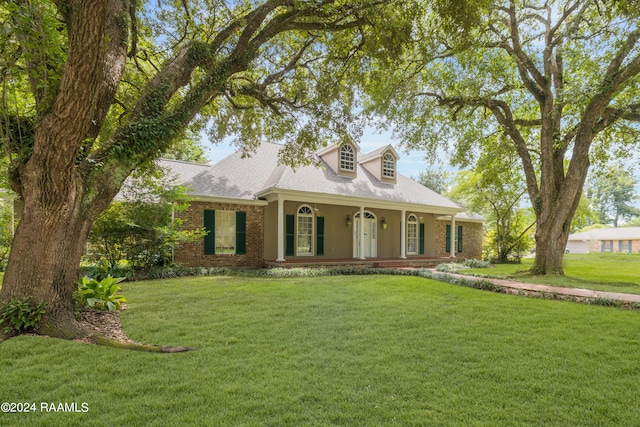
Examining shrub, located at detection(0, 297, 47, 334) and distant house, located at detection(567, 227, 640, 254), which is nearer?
shrub, located at detection(0, 297, 47, 334)

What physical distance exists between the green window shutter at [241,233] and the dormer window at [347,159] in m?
5.17

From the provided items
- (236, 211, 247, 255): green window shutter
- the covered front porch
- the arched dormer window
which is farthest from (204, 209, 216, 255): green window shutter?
the arched dormer window

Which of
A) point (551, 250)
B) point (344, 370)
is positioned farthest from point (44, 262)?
point (551, 250)

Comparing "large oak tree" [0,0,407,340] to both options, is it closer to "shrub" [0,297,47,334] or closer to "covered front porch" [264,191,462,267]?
"shrub" [0,297,47,334]

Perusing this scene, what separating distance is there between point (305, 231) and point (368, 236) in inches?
131

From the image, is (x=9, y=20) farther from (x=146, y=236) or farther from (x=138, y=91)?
(x=146, y=236)

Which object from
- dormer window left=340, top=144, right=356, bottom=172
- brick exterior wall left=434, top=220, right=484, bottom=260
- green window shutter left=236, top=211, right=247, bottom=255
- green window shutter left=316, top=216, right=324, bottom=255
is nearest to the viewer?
green window shutter left=236, top=211, right=247, bottom=255

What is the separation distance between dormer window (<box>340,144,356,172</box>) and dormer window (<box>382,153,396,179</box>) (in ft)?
6.07

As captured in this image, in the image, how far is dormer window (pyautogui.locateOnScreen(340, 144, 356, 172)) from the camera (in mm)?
14503

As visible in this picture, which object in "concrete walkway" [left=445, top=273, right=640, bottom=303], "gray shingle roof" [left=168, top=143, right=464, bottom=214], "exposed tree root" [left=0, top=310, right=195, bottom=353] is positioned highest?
"gray shingle roof" [left=168, top=143, right=464, bottom=214]

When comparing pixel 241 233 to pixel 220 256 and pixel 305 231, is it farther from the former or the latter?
pixel 305 231

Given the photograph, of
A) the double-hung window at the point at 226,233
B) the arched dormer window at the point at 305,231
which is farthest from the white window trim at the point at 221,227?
the arched dormer window at the point at 305,231

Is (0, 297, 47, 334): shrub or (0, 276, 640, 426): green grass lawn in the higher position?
(0, 297, 47, 334): shrub

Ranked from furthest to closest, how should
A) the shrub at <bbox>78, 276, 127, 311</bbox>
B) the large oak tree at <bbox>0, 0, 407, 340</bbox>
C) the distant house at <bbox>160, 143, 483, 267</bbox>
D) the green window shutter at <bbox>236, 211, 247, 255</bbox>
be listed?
the green window shutter at <bbox>236, 211, 247, 255</bbox> → the distant house at <bbox>160, 143, 483, 267</bbox> → the shrub at <bbox>78, 276, 127, 311</bbox> → the large oak tree at <bbox>0, 0, 407, 340</bbox>
